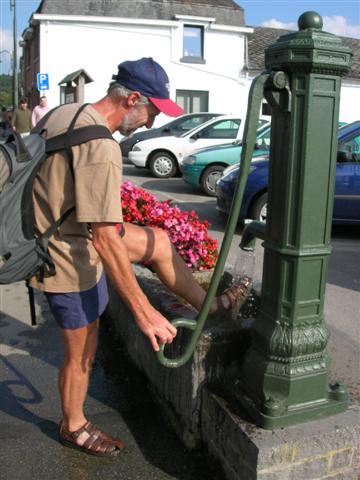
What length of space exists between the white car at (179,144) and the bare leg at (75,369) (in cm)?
1073

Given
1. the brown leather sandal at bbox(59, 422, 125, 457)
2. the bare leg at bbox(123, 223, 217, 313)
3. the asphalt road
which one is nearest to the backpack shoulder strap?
the bare leg at bbox(123, 223, 217, 313)

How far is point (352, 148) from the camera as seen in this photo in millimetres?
7457

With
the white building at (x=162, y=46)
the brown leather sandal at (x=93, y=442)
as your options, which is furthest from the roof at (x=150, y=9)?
the brown leather sandal at (x=93, y=442)

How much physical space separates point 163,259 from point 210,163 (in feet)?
27.0

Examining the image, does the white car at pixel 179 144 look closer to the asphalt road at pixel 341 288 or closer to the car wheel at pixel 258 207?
the asphalt road at pixel 341 288

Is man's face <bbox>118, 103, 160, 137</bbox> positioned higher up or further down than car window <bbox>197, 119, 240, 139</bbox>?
further down

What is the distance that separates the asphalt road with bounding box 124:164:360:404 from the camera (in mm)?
3658

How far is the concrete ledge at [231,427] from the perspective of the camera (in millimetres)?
2260

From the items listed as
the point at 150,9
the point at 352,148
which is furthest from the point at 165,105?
the point at 150,9

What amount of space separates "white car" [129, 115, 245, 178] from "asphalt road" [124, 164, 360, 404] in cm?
Answer: 214

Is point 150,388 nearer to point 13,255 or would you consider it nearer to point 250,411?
point 250,411

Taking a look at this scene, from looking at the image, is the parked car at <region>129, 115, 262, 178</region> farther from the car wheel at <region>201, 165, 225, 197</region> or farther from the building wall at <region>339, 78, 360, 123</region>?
the building wall at <region>339, 78, 360, 123</region>

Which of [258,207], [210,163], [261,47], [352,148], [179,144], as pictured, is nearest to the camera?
[352,148]

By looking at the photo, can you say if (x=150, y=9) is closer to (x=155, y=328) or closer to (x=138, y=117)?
(x=138, y=117)
